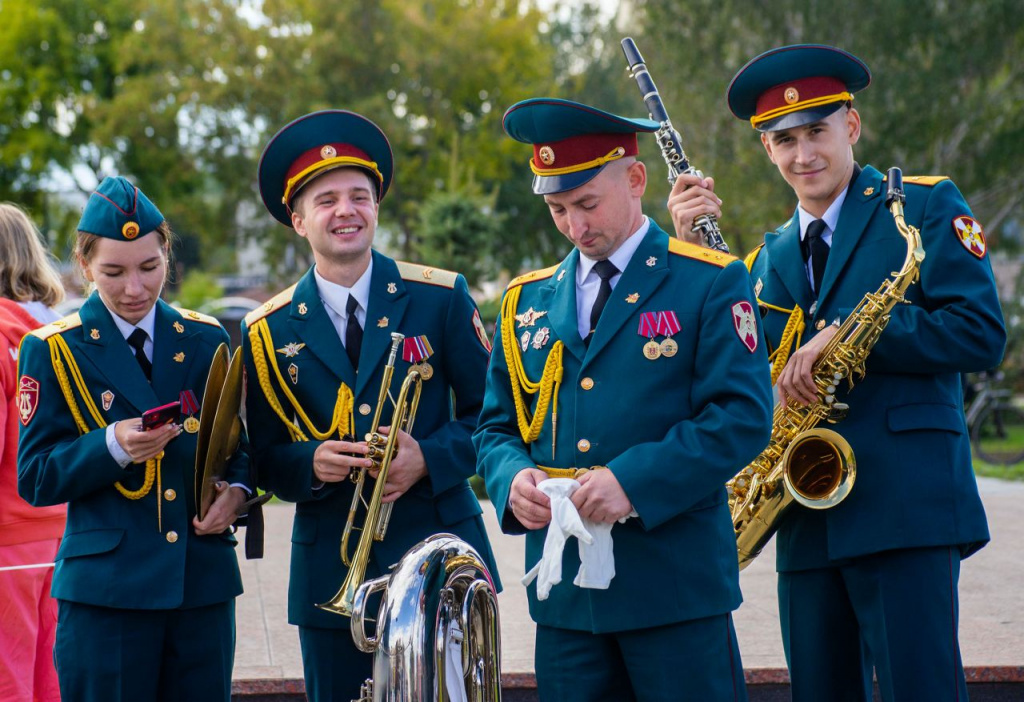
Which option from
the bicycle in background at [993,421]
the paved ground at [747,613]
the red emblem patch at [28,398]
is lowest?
the paved ground at [747,613]

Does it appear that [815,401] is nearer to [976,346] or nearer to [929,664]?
[976,346]

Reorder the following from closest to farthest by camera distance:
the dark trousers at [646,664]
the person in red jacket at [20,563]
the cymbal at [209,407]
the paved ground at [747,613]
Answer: the dark trousers at [646,664] < the cymbal at [209,407] < the person in red jacket at [20,563] < the paved ground at [747,613]

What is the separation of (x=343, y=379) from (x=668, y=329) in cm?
105

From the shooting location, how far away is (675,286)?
316 cm

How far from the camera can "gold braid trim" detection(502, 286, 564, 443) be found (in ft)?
10.6

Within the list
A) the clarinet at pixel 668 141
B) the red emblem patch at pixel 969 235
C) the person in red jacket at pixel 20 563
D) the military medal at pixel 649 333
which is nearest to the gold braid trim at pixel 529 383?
the military medal at pixel 649 333

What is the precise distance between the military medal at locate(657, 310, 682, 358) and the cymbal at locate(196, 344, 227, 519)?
124 centimetres

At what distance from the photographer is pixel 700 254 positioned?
322 centimetres

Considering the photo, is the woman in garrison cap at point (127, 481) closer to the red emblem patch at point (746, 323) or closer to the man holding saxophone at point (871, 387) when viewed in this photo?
the red emblem patch at point (746, 323)

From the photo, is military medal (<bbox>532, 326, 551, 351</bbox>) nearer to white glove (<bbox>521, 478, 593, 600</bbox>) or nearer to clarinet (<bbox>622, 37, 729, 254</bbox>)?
white glove (<bbox>521, 478, 593, 600</bbox>)

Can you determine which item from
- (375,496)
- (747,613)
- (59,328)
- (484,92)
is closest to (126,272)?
(59,328)

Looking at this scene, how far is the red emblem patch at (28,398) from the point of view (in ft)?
11.8

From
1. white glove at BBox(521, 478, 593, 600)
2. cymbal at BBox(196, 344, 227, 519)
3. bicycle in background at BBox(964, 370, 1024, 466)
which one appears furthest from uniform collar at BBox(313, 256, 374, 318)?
bicycle in background at BBox(964, 370, 1024, 466)

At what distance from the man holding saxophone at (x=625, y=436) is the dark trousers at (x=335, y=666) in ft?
2.04
